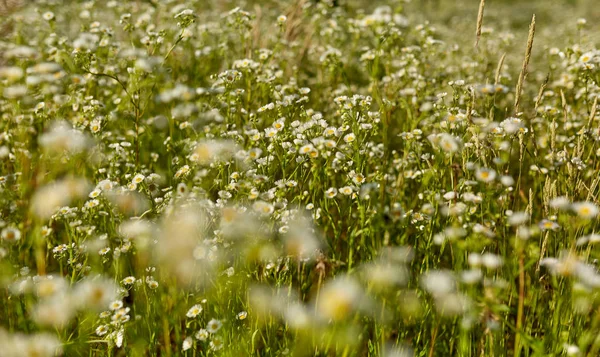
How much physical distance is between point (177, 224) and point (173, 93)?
0.66m

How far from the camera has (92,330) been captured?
2.10m

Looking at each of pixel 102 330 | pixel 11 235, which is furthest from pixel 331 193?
pixel 11 235

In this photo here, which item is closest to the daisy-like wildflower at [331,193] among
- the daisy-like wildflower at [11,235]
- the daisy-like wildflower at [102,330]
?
the daisy-like wildflower at [102,330]

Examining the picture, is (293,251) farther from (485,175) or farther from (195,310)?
(485,175)

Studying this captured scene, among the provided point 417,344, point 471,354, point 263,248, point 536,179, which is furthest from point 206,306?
point 536,179

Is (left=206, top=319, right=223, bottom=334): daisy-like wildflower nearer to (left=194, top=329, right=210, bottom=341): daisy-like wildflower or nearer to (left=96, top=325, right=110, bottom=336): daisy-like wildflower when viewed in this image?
(left=194, top=329, right=210, bottom=341): daisy-like wildflower

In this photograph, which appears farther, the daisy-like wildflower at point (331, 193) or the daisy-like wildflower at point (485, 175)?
the daisy-like wildflower at point (331, 193)

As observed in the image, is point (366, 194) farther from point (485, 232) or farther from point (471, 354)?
point (471, 354)

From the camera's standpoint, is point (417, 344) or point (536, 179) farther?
point (536, 179)

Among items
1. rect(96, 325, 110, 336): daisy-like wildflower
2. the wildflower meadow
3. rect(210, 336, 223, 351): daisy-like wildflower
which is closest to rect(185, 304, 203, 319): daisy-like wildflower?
the wildflower meadow

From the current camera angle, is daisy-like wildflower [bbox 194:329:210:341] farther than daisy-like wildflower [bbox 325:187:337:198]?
No

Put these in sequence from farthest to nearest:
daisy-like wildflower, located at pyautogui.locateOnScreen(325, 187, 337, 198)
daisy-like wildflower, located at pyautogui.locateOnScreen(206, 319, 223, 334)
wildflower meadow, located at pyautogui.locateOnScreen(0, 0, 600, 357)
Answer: daisy-like wildflower, located at pyautogui.locateOnScreen(325, 187, 337, 198) < daisy-like wildflower, located at pyautogui.locateOnScreen(206, 319, 223, 334) < wildflower meadow, located at pyautogui.locateOnScreen(0, 0, 600, 357)

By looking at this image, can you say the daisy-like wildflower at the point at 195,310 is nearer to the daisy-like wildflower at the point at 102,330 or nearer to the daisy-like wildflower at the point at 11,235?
the daisy-like wildflower at the point at 102,330

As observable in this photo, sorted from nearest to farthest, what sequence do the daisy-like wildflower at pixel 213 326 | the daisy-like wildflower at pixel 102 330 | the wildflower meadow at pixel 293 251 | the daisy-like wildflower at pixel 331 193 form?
the wildflower meadow at pixel 293 251 → the daisy-like wildflower at pixel 213 326 → the daisy-like wildflower at pixel 102 330 → the daisy-like wildflower at pixel 331 193
